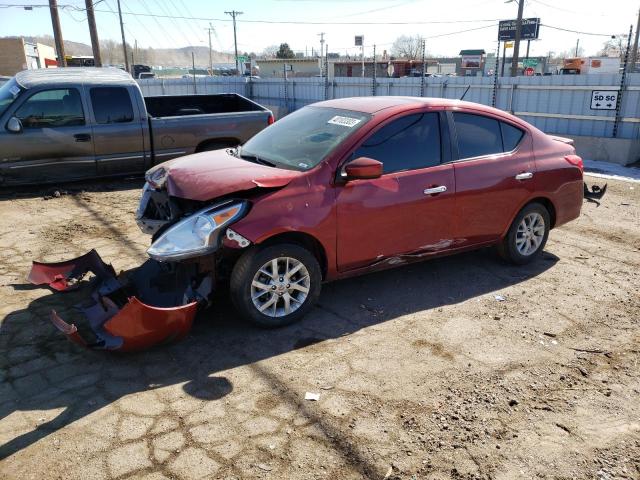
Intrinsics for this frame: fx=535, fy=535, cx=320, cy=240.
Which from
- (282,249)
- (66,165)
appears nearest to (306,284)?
(282,249)

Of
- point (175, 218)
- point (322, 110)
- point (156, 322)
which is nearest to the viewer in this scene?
point (156, 322)

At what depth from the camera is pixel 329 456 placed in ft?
9.50

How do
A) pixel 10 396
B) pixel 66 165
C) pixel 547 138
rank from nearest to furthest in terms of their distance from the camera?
1. pixel 10 396
2. pixel 547 138
3. pixel 66 165

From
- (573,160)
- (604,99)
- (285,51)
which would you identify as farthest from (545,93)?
(285,51)

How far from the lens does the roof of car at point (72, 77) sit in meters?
8.41

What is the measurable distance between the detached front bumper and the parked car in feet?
0.77

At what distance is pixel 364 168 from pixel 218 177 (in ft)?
3.79

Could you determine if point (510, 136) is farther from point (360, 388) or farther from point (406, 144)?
point (360, 388)

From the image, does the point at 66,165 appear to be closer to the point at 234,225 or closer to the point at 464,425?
the point at 234,225

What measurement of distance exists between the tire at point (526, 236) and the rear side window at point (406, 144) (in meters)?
1.32

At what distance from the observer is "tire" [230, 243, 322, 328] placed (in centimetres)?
405

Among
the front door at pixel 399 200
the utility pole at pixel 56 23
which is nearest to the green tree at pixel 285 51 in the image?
the utility pole at pixel 56 23

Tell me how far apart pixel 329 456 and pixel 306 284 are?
1.65 meters

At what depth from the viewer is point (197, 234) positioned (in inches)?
155
